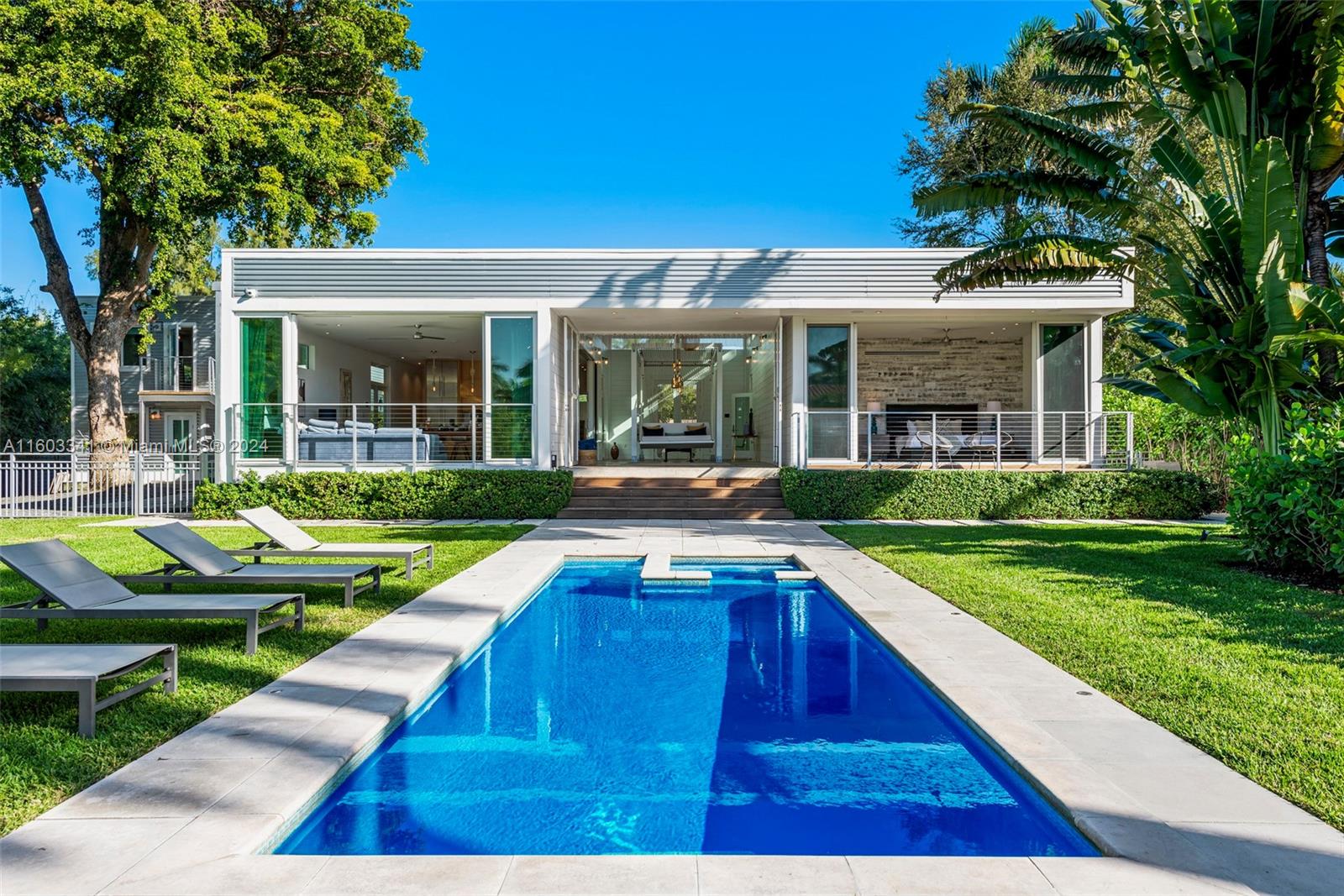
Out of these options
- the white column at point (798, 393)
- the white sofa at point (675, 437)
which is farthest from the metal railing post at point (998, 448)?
the white sofa at point (675, 437)

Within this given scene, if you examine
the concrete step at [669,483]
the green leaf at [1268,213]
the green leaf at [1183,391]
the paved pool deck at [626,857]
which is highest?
the green leaf at [1268,213]

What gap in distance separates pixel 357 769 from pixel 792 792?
192cm

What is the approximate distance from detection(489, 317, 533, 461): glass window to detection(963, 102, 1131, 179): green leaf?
9056 millimetres

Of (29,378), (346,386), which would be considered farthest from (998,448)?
(29,378)

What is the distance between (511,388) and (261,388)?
186 inches

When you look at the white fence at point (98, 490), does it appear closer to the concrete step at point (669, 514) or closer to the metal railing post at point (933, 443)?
the concrete step at point (669, 514)

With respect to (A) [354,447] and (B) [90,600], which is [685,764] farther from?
(A) [354,447]

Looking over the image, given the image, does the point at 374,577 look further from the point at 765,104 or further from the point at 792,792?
the point at 765,104

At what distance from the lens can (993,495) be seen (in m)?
14.3

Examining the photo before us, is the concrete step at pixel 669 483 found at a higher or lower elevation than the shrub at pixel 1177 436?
lower

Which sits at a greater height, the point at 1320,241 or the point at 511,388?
the point at 1320,241

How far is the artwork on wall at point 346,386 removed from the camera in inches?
818

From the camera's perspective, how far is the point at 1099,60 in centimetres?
1016

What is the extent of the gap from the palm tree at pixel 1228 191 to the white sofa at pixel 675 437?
1075 cm
